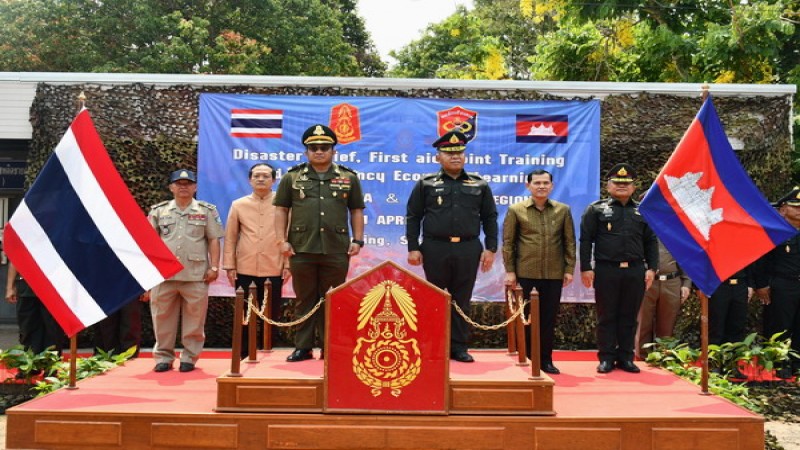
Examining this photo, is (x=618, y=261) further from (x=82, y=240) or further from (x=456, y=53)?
(x=456, y=53)

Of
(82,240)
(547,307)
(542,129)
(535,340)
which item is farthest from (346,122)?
(535,340)

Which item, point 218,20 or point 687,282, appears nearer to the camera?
point 687,282

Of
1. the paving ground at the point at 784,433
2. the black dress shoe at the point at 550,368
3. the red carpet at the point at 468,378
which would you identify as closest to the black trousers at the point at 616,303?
the red carpet at the point at 468,378

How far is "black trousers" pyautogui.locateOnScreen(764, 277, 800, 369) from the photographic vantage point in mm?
7266

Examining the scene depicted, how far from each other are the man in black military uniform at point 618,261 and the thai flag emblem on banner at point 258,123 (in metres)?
3.35

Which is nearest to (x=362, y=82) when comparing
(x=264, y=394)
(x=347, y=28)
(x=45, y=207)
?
(x=45, y=207)

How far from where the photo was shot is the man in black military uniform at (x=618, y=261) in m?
5.58

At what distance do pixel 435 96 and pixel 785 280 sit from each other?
140 inches

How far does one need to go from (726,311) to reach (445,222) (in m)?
3.29

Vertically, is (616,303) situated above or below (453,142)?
below

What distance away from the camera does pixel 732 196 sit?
516 cm

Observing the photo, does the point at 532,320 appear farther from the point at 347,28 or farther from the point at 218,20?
the point at 347,28

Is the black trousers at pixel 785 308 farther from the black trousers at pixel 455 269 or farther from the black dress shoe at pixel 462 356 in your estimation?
the black dress shoe at pixel 462 356

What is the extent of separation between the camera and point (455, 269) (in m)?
5.34
